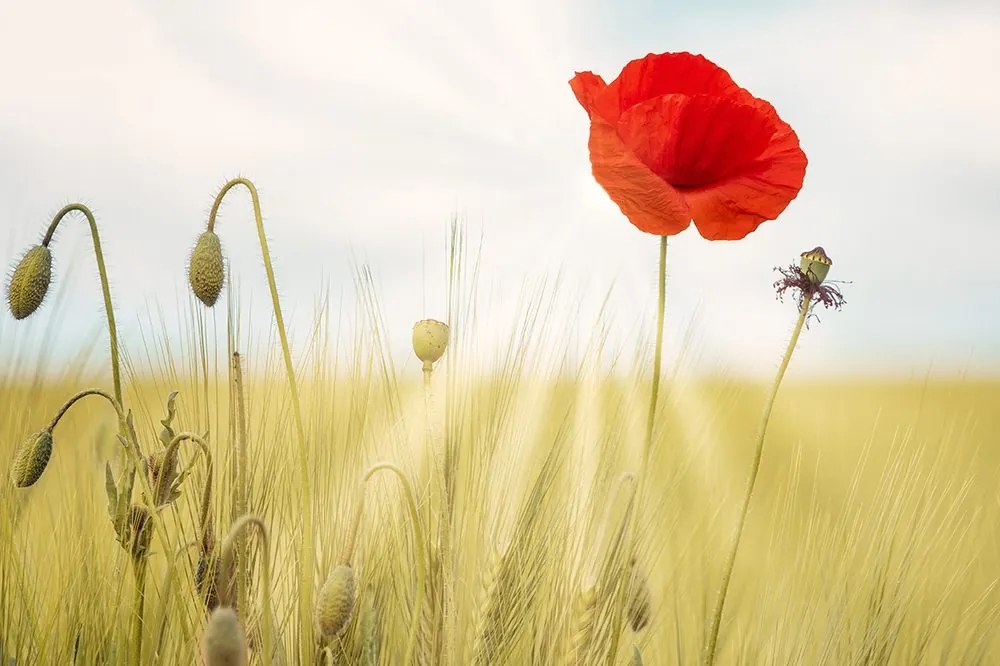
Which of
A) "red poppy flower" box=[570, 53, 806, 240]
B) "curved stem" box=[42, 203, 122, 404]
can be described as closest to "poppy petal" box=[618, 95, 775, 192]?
"red poppy flower" box=[570, 53, 806, 240]

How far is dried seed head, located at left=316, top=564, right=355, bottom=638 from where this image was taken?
2.37 ft

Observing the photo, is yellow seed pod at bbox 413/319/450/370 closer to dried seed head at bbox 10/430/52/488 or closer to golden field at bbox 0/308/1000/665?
golden field at bbox 0/308/1000/665

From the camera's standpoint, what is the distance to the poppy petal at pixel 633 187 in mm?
746

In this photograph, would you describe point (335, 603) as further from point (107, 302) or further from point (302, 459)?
point (107, 302)

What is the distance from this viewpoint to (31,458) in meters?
0.85

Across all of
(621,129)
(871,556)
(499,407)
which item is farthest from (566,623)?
(621,129)

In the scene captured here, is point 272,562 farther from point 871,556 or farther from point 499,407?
point 871,556

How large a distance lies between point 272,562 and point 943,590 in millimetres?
780

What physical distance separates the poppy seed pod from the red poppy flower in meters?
0.06

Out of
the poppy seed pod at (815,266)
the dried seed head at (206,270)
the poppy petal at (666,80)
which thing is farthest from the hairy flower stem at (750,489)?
the dried seed head at (206,270)

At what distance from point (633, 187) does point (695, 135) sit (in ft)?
0.31

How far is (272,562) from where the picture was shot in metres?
0.96

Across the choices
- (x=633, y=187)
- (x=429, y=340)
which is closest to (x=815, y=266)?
(x=633, y=187)

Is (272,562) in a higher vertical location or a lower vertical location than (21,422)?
lower
